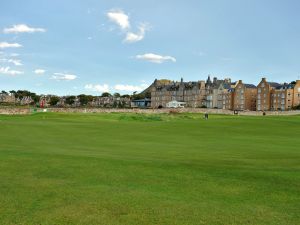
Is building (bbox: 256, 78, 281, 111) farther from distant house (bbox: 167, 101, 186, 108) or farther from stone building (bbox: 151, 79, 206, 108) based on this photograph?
distant house (bbox: 167, 101, 186, 108)

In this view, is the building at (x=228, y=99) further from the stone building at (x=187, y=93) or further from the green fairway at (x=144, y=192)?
the green fairway at (x=144, y=192)

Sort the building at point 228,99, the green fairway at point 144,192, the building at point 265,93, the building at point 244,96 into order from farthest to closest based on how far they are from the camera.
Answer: the building at point 228,99, the building at point 244,96, the building at point 265,93, the green fairway at point 144,192

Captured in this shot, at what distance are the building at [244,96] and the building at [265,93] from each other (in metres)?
4.87

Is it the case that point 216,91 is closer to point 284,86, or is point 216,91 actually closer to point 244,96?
point 244,96

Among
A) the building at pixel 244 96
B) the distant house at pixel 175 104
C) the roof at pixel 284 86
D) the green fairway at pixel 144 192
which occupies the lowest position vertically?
the green fairway at pixel 144 192

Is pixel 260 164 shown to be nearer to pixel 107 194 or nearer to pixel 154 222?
pixel 107 194

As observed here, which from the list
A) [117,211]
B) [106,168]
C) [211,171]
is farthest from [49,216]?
[211,171]

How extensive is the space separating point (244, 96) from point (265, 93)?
362 inches

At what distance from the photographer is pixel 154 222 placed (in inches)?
299

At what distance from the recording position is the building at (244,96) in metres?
156

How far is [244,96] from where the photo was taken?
155750 mm

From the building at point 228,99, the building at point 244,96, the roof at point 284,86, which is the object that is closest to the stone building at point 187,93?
the building at point 228,99

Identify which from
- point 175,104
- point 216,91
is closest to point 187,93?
point 175,104

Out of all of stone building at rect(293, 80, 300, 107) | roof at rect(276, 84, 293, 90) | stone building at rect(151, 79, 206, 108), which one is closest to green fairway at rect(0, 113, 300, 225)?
roof at rect(276, 84, 293, 90)
